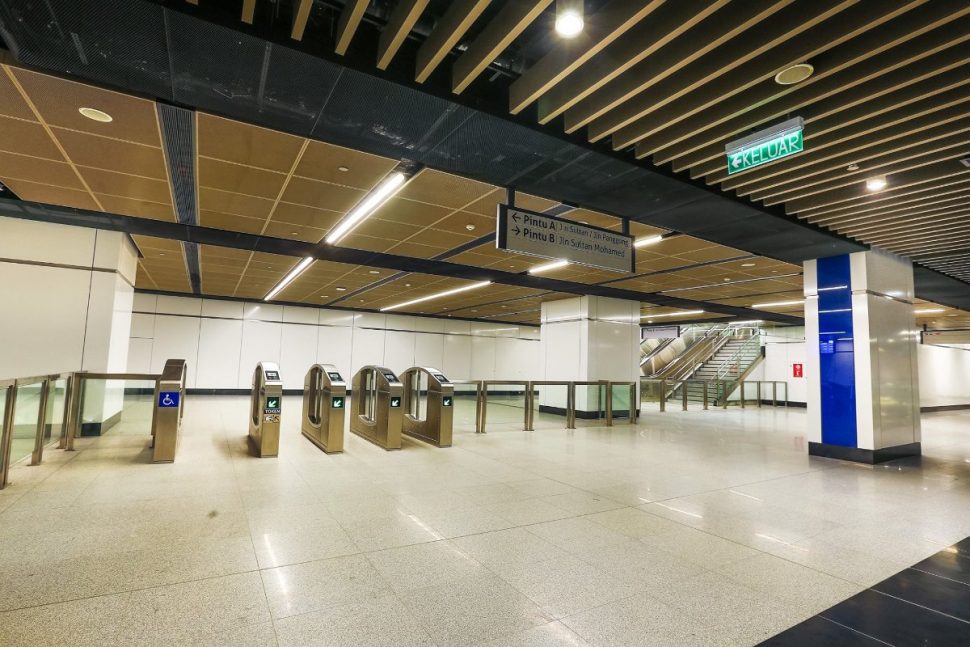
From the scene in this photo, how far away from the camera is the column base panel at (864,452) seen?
673 cm

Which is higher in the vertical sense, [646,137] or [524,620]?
[646,137]

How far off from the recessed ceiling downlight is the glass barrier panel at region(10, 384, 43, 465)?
2888 mm

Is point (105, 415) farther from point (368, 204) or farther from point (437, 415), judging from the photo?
point (368, 204)

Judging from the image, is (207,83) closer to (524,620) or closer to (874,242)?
(524,620)

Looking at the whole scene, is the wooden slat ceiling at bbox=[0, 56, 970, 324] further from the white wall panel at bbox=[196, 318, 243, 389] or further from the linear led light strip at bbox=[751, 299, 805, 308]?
the white wall panel at bbox=[196, 318, 243, 389]

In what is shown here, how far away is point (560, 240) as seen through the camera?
15.5 ft

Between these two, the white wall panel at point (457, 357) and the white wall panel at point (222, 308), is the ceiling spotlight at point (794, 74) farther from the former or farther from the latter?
the white wall panel at point (457, 357)

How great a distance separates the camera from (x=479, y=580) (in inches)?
109

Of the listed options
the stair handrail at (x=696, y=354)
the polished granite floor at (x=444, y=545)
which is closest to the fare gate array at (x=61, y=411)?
the polished granite floor at (x=444, y=545)

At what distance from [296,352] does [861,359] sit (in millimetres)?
15107

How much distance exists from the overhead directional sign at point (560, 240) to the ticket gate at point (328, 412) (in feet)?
11.1

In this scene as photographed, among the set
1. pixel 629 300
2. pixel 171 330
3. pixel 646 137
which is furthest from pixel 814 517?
pixel 171 330

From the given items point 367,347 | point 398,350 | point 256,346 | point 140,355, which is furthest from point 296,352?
point 140,355

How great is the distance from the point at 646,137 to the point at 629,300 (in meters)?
8.99
